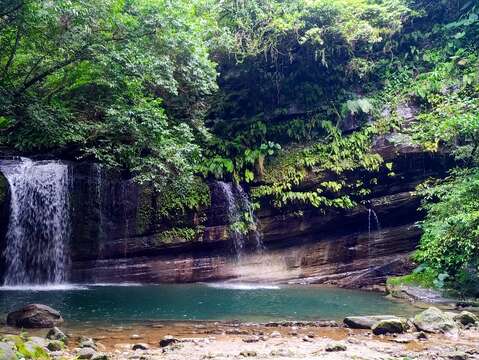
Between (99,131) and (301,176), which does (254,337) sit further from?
(301,176)

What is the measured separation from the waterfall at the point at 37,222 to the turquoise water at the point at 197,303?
147cm

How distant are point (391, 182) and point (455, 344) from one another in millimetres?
11092

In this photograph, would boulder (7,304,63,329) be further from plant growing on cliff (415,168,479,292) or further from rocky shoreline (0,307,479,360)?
plant growing on cliff (415,168,479,292)

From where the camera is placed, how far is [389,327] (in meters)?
8.40

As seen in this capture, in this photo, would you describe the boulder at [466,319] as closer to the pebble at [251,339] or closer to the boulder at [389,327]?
the boulder at [389,327]

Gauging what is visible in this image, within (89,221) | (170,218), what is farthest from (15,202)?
(170,218)

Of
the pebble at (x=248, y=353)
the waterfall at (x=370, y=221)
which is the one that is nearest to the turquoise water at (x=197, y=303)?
the pebble at (x=248, y=353)

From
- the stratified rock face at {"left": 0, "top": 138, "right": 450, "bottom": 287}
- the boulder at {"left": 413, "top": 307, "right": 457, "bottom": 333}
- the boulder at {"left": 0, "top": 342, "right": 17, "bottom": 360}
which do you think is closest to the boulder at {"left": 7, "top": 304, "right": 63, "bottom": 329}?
the boulder at {"left": 0, "top": 342, "right": 17, "bottom": 360}

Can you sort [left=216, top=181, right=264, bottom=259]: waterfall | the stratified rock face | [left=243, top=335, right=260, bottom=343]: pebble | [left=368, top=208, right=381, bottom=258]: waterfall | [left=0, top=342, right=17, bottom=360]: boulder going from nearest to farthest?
[left=0, top=342, right=17, bottom=360]: boulder < [left=243, top=335, right=260, bottom=343]: pebble < the stratified rock face < [left=216, top=181, right=264, bottom=259]: waterfall < [left=368, top=208, right=381, bottom=258]: waterfall

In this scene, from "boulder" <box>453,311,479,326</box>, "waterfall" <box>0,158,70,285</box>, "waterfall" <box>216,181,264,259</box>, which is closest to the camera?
"boulder" <box>453,311,479,326</box>

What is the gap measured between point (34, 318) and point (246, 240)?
10.3 metres

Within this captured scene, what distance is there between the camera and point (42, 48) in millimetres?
11133

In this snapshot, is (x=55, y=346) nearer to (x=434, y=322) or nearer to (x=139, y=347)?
(x=139, y=347)

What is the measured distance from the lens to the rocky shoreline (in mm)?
6512
